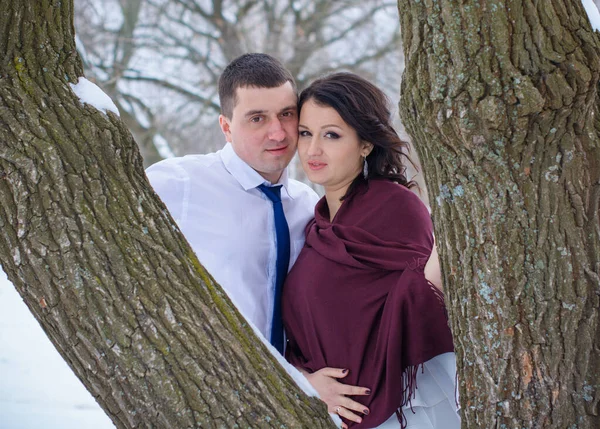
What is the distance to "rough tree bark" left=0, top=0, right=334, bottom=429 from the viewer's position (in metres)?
1.80

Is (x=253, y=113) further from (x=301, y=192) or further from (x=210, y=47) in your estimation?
(x=210, y=47)

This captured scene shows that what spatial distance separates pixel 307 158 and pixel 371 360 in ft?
2.90

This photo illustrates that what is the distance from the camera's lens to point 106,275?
181cm

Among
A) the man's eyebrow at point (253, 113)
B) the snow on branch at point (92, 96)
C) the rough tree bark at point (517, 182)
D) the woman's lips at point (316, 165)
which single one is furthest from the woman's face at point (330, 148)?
the snow on branch at point (92, 96)

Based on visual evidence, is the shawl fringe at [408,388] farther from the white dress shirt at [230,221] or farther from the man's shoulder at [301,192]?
the man's shoulder at [301,192]

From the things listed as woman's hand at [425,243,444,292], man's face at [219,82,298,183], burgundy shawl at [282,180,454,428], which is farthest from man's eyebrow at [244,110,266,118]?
woman's hand at [425,243,444,292]

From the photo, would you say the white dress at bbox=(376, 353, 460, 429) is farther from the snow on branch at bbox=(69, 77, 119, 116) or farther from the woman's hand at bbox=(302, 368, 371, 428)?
the snow on branch at bbox=(69, 77, 119, 116)

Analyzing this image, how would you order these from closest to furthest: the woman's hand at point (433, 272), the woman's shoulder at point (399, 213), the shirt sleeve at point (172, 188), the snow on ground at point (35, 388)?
the woman's hand at point (433, 272)
the woman's shoulder at point (399, 213)
the shirt sleeve at point (172, 188)
the snow on ground at point (35, 388)

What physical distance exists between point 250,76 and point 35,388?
415 cm

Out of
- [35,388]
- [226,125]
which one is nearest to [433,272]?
[226,125]

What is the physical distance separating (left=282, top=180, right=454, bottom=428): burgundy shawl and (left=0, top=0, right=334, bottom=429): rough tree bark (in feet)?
2.35

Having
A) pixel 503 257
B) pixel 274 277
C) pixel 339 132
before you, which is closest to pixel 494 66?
pixel 503 257

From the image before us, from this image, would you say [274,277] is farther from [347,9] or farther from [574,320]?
[347,9]

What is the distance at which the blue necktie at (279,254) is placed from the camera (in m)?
2.94
